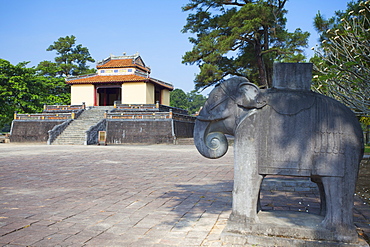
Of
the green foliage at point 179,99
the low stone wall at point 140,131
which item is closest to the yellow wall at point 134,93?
the low stone wall at point 140,131

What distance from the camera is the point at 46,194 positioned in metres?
5.62

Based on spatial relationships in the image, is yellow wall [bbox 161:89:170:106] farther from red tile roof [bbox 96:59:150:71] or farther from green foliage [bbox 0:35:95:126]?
green foliage [bbox 0:35:95:126]

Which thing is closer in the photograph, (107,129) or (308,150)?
(308,150)

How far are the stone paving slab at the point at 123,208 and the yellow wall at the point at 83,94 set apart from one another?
27.3m

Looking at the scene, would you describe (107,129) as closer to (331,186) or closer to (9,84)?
(9,84)

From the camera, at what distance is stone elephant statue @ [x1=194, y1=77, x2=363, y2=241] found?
3.09 m

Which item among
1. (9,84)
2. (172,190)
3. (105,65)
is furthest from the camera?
(105,65)

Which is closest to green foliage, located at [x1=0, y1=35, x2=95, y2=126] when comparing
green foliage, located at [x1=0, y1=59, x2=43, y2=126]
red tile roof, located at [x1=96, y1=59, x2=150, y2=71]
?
green foliage, located at [x1=0, y1=59, x2=43, y2=126]

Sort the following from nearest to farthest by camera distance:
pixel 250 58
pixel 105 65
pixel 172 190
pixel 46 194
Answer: pixel 46 194, pixel 172 190, pixel 250 58, pixel 105 65

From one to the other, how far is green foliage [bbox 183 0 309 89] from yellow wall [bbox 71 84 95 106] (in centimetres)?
1371

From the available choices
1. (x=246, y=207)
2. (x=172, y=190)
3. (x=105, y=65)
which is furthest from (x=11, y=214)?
(x=105, y=65)

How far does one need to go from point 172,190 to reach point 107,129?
20593 mm

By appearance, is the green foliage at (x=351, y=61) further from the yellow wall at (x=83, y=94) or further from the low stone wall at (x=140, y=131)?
the yellow wall at (x=83, y=94)

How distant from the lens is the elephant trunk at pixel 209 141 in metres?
3.51
